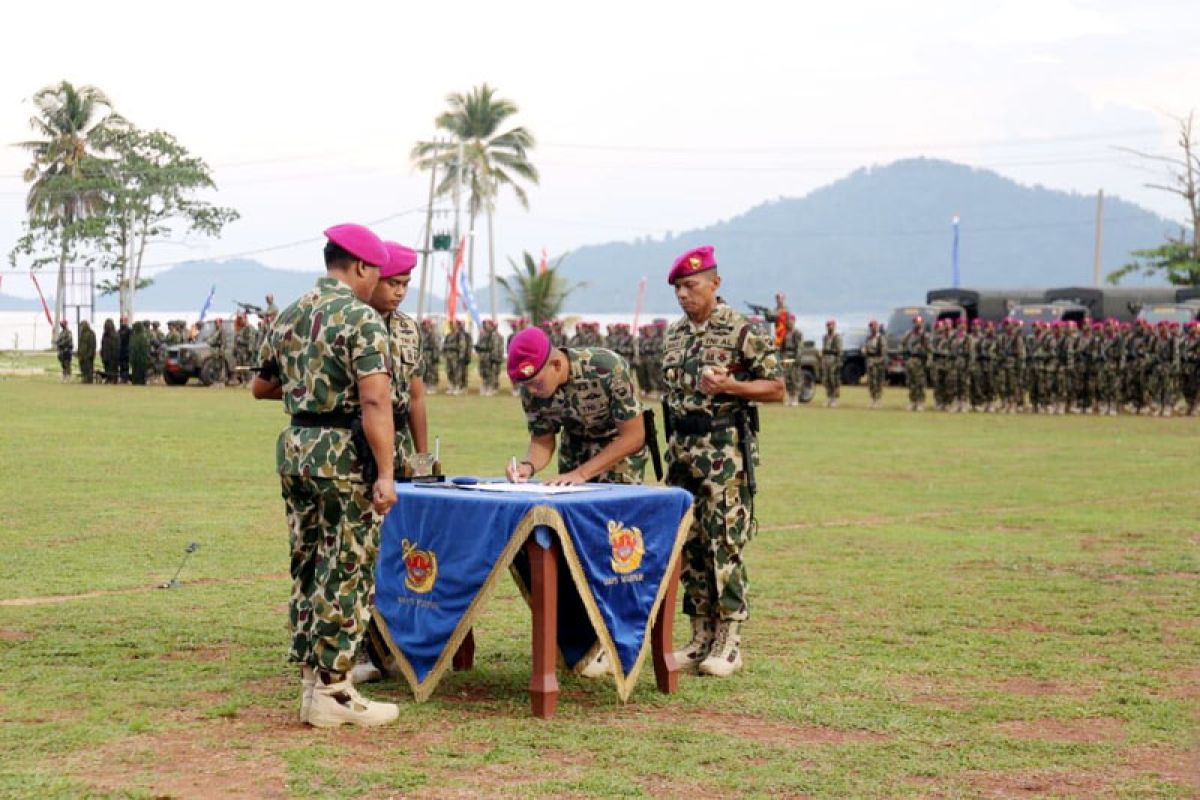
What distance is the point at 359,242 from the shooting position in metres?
6.77

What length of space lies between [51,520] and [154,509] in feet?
3.51

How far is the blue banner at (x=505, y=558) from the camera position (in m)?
6.95

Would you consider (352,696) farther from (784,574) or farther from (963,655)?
(784,574)

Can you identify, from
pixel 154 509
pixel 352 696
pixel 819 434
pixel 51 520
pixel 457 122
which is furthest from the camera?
pixel 457 122

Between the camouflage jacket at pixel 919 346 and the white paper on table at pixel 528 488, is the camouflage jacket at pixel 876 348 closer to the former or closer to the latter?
the camouflage jacket at pixel 919 346

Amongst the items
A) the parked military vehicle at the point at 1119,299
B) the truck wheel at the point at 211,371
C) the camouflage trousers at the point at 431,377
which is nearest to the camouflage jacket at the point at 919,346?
the camouflage trousers at the point at 431,377

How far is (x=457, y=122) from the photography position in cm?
6875

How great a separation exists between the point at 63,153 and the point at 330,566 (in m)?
65.4

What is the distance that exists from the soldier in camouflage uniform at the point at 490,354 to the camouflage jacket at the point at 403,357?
28976 mm

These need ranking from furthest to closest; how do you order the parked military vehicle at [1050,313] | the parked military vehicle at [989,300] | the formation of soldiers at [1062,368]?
the parked military vehicle at [989,300] < the parked military vehicle at [1050,313] < the formation of soldiers at [1062,368]

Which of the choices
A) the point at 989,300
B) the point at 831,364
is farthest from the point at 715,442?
the point at 989,300

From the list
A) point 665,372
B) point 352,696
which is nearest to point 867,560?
point 665,372

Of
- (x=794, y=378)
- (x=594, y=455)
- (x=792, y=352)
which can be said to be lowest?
(x=594, y=455)

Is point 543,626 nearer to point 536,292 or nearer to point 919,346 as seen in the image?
point 919,346
